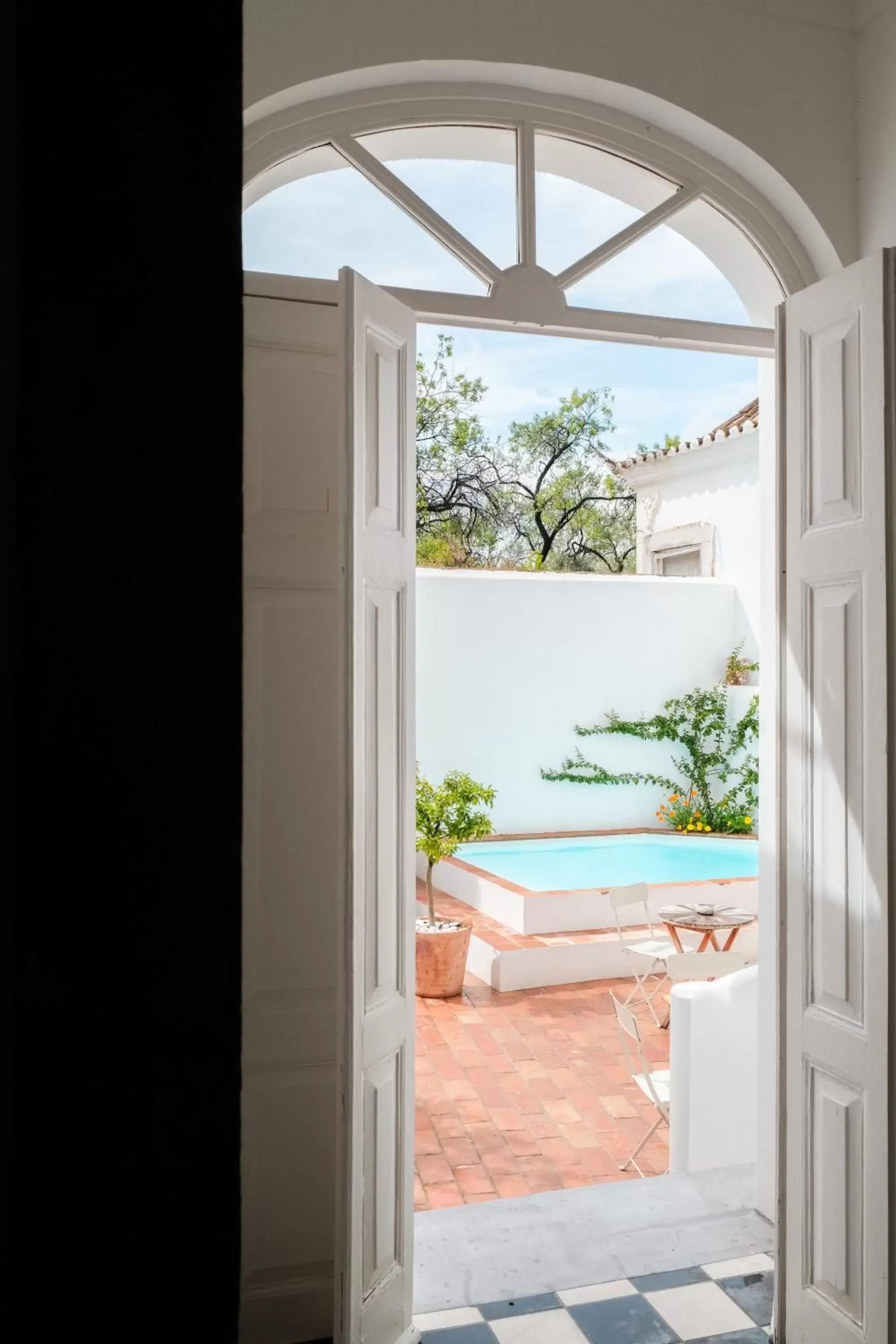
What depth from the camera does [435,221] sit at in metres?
2.37

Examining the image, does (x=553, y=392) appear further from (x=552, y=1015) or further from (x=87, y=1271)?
(x=87, y=1271)

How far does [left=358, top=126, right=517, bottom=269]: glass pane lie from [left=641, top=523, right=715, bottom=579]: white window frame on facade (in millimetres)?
7577

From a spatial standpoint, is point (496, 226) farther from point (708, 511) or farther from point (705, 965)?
point (708, 511)

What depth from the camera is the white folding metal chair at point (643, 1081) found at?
339 centimetres

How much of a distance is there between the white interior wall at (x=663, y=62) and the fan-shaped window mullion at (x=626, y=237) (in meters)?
0.13

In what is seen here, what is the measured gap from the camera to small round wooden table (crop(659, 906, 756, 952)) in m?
5.19

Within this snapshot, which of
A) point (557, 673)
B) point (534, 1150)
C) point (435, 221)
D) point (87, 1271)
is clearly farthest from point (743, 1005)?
point (557, 673)

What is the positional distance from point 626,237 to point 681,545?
804 cm

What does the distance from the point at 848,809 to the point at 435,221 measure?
1653 millimetres

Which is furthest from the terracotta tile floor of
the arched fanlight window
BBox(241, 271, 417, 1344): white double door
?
the arched fanlight window

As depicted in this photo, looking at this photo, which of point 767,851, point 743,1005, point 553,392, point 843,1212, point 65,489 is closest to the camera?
point 65,489

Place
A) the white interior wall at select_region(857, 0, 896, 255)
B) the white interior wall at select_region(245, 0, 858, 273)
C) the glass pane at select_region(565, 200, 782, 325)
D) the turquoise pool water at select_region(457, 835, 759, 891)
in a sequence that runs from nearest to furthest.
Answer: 1. the white interior wall at select_region(245, 0, 858, 273)
2. the white interior wall at select_region(857, 0, 896, 255)
3. the glass pane at select_region(565, 200, 782, 325)
4. the turquoise pool water at select_region(457, 835, 759, 891)

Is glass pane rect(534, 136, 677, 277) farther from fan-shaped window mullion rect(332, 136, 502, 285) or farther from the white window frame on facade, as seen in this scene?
the white window frame on facade

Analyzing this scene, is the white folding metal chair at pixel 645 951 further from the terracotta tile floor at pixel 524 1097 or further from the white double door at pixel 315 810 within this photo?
the white double door at pixel 315 810
